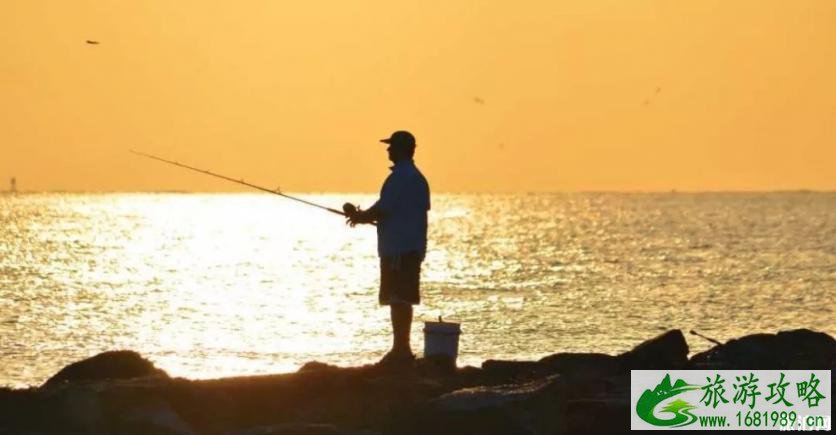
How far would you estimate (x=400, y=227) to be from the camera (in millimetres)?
13258

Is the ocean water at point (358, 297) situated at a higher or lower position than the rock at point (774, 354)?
higher

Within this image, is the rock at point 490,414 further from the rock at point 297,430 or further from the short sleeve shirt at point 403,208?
the short sleeve shirt at point 403,208

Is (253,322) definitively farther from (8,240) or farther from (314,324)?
(8,240)

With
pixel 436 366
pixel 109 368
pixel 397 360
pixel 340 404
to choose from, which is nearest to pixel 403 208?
pixel 397 360

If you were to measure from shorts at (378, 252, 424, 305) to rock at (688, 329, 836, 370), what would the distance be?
2.60 m

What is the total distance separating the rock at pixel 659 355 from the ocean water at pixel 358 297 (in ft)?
38.8

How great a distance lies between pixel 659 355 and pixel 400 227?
319 centimetres

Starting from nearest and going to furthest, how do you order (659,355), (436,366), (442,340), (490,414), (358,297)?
(490,414) < (436,366) < (442,340) < (659,355) < (358,297)

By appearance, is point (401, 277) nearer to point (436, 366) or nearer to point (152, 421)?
point (436, 366)

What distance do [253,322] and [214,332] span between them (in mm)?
2742

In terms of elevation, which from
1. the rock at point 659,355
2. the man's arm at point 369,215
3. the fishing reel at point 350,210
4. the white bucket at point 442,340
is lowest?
the white bucket at point 442,340

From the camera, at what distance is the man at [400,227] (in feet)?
43.3

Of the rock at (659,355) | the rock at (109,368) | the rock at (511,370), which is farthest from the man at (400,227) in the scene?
the rock at (109,368)

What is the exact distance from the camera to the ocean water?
102 feet
